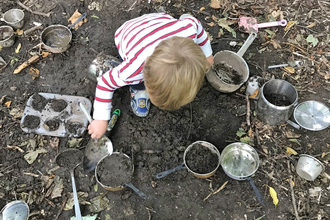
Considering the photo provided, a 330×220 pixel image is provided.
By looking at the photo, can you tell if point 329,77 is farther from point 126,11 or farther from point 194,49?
point 126,11

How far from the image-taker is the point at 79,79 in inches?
118

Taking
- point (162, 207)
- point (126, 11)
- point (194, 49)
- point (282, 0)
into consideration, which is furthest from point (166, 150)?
point (282, 0)

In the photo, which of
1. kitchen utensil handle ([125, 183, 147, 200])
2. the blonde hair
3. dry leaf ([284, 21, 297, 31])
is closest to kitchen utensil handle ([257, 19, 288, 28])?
dry leaf ([284, 21, 297, 31])

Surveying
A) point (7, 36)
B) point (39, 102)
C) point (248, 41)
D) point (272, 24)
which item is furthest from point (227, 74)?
point (7, 36)

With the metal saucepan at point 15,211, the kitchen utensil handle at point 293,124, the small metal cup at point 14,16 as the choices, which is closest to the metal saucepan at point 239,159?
the kitchen utensil handle at point 293,124

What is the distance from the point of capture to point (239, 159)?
2604 millimetres

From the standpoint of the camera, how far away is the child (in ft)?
5.84

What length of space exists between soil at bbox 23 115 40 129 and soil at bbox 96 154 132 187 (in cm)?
74

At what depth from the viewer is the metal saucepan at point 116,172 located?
2.41 meters

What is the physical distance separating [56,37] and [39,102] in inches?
32.4

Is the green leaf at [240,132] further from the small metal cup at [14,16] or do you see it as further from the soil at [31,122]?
the small metal cup at [14,16]

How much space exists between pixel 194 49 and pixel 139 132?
1150 millimetres

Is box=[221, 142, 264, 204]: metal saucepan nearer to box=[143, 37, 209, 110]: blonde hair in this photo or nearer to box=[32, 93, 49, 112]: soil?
box=[143, 37, 209, 110]: blonde hair

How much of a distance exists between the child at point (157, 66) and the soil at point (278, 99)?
0.69 m
